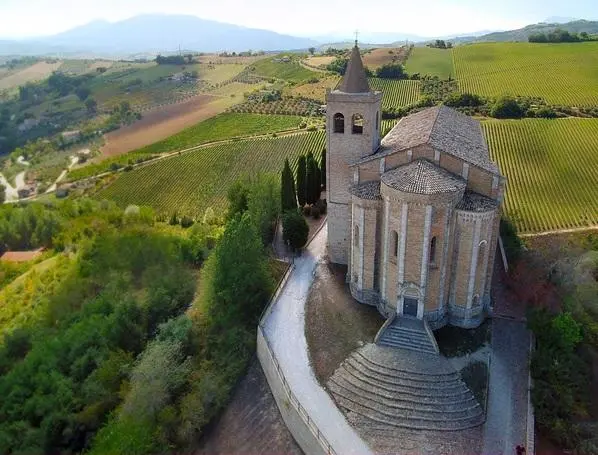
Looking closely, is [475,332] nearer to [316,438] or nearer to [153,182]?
[316,438]

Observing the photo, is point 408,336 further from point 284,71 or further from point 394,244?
point 284,71

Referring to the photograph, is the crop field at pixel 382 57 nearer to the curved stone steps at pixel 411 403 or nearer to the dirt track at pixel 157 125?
the dirt track at pixel 157 125

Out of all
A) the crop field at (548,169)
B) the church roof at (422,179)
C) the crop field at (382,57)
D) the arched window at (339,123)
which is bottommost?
the crop field at (548,169)

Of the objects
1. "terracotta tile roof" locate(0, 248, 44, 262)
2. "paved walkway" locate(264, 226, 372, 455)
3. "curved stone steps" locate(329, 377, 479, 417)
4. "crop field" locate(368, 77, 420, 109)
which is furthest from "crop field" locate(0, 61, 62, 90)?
"curved stone steps" locate(329, 377, 479, 417)

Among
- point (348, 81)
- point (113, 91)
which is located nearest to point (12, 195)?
point (113, 91)

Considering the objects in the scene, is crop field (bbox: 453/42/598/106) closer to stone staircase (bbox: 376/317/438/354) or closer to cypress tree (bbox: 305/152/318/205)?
cypress tree (bbox: 305/152/318/205)

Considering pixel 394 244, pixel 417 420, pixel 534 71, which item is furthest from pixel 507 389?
pixel 534 71

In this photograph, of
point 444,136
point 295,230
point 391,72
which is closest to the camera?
point 444,136

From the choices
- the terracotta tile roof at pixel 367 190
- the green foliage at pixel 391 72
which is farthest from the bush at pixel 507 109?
the terracotta tile roof at pixel 367 190
